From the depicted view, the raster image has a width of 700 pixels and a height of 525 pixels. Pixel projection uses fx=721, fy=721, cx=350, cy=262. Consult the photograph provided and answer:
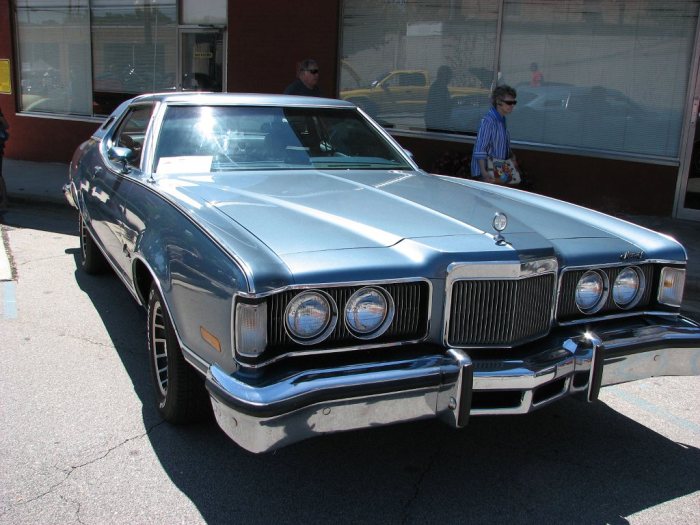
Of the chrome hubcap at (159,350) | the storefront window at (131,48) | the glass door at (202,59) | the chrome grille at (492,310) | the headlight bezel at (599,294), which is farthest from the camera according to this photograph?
the storefront window at (131,48)

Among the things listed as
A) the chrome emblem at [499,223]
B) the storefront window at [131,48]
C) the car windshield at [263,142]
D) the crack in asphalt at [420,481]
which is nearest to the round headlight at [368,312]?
the chrome emblem at [499,223]

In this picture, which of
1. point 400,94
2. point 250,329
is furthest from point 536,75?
point 250,329

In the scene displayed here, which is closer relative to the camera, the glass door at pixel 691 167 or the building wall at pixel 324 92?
the glass door at pixel 691 167

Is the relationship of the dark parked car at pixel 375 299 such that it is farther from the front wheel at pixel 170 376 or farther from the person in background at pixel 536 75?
the person in background at pixel 536 75

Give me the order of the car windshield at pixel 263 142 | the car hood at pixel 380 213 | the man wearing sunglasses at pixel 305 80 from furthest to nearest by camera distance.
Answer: the man wearing sunglasses at pixel 305 80 < the car windshield at pixel 263 142 < the car hood at pixel 380 213

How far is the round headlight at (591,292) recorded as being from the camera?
3.25 meters

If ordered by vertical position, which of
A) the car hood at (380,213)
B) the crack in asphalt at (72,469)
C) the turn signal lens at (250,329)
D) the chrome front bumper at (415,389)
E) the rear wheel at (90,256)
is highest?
the car hood at (380,213)

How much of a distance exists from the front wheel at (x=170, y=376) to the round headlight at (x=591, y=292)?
5.80 feet

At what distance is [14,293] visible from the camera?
578 cm

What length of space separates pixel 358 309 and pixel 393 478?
88 centimetres

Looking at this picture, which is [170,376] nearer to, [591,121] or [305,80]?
[305,80]

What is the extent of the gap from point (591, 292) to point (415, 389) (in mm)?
1110

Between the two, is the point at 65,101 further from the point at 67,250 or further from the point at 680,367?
the point at 680,367

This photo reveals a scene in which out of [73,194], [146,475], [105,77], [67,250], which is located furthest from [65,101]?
[146,475]
